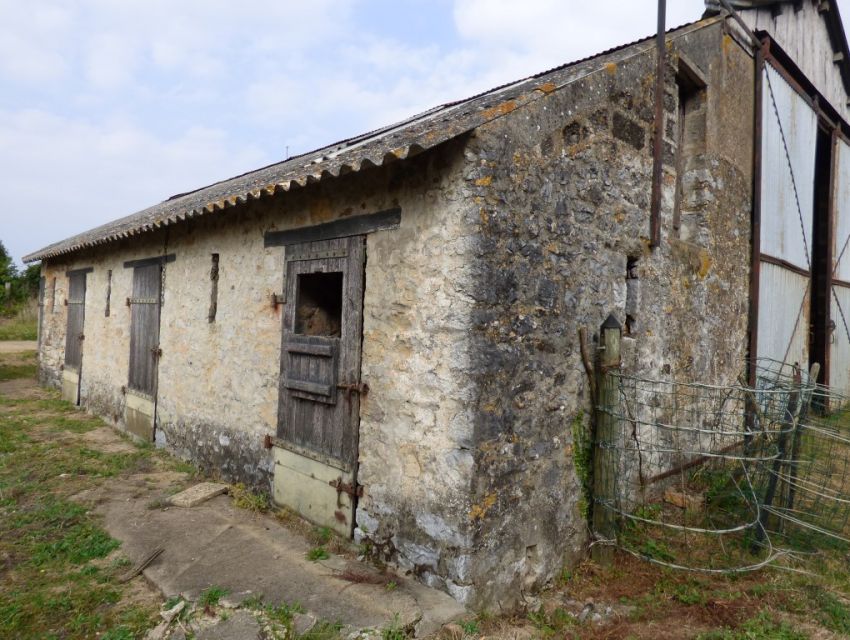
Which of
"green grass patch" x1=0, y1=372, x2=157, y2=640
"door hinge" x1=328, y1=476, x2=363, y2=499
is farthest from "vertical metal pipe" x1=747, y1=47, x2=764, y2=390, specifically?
"green grass patch" x1=0, y1=372, x2=157, y2=640

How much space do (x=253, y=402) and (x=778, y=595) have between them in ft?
14.5

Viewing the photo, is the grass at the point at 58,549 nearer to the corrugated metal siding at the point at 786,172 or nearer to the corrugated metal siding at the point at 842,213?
the corrugated metal siding at the point at 786,172

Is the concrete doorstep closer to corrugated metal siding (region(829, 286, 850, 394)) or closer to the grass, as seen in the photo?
the grass

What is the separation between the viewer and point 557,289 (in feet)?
12.9

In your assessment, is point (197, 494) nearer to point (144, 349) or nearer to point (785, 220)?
point (144, 349)

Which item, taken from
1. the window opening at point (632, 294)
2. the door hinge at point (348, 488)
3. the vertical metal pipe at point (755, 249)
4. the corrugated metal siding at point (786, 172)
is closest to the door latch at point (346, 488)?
the door hinge at point (348, 488)

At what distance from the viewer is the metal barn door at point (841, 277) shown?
928 centimetres

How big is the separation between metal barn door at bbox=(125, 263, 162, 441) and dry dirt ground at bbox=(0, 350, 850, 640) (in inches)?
73.0

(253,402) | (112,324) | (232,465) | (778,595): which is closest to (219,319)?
(253,402)

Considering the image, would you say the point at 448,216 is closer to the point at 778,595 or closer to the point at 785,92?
the point at 778,595

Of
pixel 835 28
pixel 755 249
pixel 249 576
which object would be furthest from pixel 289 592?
pixel 835 28

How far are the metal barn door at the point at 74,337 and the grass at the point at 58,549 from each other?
2178mm

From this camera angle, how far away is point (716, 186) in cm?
587

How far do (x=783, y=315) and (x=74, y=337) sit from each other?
11.5 metres
